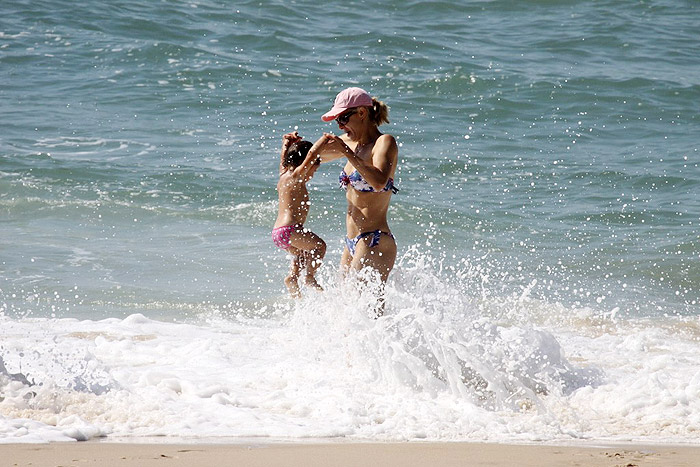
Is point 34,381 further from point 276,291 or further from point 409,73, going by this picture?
point 409,73

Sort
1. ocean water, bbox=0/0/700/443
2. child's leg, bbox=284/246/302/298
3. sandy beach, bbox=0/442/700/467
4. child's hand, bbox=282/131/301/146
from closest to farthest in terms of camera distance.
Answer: sandy beach, bbox=0/442/700/467 < ocean water, bbox=0/0/700/443 < child's hand, bbox=282/131/301/146 < child's leg, bbox=284/246/302/298

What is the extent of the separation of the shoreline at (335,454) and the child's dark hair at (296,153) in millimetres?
2434

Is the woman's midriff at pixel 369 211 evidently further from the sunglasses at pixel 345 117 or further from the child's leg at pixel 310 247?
the child's leg at pixel 310 247

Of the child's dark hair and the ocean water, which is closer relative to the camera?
the ocean water

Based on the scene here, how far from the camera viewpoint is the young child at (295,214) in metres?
6.49

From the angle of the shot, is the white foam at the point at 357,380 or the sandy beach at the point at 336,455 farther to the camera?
the white foam at the point at 357,380

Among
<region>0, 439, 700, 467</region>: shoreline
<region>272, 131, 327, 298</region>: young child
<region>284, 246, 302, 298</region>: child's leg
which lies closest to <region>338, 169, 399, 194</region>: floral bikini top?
<region>272, 131, 327, 298</region>: young child

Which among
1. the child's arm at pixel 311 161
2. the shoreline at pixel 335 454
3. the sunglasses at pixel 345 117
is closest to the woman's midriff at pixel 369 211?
the child's arm at pixel 311 161

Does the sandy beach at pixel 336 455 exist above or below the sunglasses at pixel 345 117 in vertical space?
below

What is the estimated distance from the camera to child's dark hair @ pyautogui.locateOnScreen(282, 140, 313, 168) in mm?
6457

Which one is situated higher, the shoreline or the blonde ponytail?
the blonde ponytail

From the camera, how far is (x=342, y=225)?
35.7ft

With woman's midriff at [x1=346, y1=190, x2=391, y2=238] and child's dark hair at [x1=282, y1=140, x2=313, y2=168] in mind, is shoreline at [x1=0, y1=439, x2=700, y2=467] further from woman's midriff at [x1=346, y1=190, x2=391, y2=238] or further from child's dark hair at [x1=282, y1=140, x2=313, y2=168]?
child's dark hair at [x1=282, y1=140, x2=313, y2=168]

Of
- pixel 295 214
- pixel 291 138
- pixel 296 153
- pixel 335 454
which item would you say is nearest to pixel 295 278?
pixel 295 214
